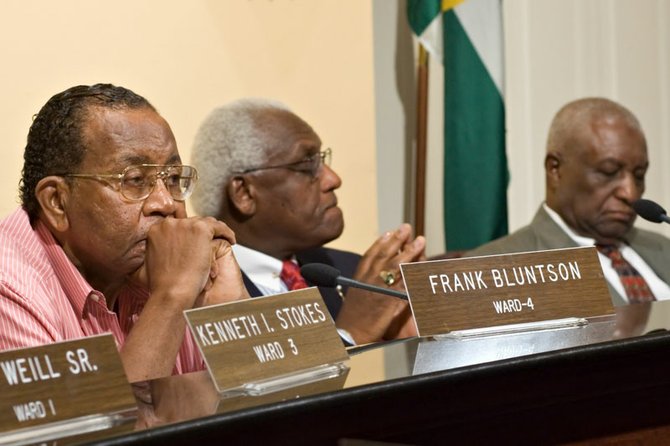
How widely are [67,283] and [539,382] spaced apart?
0.90 m

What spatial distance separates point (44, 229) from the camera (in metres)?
1.92

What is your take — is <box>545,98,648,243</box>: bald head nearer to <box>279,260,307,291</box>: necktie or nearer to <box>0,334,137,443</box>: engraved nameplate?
<box>279,260,307,291</box>: necktie

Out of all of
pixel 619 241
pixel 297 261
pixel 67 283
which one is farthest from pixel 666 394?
pixel 619 241

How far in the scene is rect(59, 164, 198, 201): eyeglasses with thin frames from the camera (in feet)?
6.20

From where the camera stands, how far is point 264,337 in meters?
1.29

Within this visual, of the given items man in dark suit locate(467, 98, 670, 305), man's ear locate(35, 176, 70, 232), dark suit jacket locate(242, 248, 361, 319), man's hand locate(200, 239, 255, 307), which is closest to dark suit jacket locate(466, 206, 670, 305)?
man in dark suit locate(467, 98, 670, 305)

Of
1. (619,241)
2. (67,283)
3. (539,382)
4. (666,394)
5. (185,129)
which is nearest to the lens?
(539,382)

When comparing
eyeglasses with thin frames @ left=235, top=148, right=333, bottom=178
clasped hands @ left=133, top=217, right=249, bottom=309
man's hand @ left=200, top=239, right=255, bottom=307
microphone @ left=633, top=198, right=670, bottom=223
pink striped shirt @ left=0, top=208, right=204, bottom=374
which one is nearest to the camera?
pink striped shirt @ left=0, top=208, right=204, bottom=374

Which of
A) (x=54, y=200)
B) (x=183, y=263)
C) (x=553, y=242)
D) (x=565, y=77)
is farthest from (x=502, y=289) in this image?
(x=565, y=77)

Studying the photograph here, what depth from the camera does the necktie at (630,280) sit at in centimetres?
308

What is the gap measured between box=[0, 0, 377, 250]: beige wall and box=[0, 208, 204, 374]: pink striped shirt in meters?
0.72

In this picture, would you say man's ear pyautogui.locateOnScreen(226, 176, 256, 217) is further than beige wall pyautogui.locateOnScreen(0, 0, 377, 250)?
Yes

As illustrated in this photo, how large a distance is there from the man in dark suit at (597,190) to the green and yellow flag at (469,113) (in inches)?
14.5

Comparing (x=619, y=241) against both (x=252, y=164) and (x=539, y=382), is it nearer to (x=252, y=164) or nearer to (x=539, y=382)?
(x=252, y=164)
